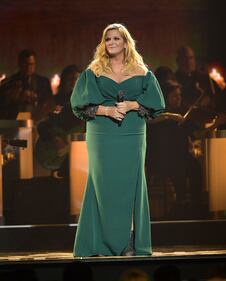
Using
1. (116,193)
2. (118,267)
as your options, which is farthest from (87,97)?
(118,267)

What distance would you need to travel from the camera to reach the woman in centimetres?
493

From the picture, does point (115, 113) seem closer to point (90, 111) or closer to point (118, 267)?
point (90, 111)

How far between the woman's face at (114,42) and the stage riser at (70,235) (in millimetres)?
1731

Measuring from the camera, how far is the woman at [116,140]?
493cm

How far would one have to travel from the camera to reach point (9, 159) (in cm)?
611

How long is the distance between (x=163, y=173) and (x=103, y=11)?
58.3 inches

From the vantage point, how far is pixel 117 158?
16.2ft

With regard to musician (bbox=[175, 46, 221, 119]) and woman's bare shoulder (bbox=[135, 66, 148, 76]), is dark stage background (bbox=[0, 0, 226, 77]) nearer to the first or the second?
musician (bbox=[175, 46, 221, 119])

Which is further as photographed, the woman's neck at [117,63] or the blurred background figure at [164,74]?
the blurred background figure at [164,74]

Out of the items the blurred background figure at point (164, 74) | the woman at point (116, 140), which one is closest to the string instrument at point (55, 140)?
the blurred background figure at point (164, 74)

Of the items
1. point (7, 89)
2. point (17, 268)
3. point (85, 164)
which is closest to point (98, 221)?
point (17, 268)

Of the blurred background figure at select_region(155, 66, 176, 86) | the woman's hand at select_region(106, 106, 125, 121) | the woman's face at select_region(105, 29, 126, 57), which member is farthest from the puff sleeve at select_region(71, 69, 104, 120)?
the blurred background figure at select_region(155, 66, 176, 86)

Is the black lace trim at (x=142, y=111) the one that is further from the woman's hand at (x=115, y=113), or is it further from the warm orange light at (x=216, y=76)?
the warm orange light at (x=216, y=76)

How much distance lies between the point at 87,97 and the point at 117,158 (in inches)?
18.4
